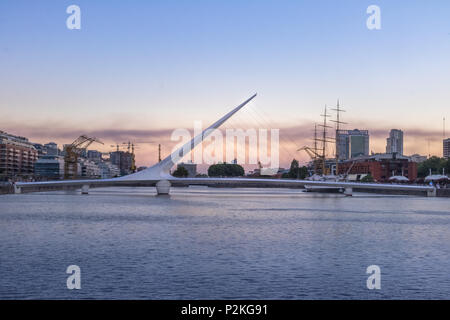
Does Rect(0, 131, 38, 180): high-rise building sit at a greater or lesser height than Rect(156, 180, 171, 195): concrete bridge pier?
greater

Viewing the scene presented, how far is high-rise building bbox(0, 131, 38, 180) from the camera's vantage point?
428ft

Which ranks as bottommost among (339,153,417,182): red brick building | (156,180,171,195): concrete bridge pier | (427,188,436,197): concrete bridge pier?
(427,188,436,197): concrete bridge pier

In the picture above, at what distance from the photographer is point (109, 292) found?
12.6 metres

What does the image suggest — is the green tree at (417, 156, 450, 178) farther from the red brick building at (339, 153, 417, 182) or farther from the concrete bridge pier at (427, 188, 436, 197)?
the concrete bridge pier at (427, 188, 436, 197)

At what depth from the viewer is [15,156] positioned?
13838 centimetres

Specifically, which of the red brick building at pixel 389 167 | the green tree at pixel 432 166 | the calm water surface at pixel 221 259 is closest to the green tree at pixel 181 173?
the red brick building at pixel 389 167

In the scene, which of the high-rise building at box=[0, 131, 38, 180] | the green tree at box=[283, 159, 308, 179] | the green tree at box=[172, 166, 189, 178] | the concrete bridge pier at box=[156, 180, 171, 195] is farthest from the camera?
the green tree at box=[172, 166, 189, 178]

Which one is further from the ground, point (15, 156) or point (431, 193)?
point (15, 156)

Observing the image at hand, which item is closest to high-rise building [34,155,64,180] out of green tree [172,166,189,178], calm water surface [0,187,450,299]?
green tree [172,166,189,178]

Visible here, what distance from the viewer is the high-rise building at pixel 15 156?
130m

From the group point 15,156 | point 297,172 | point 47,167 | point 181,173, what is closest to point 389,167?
point 297,172

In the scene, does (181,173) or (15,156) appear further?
(181,173)

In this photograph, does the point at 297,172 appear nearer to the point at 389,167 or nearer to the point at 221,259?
Result: the point at 389,167
